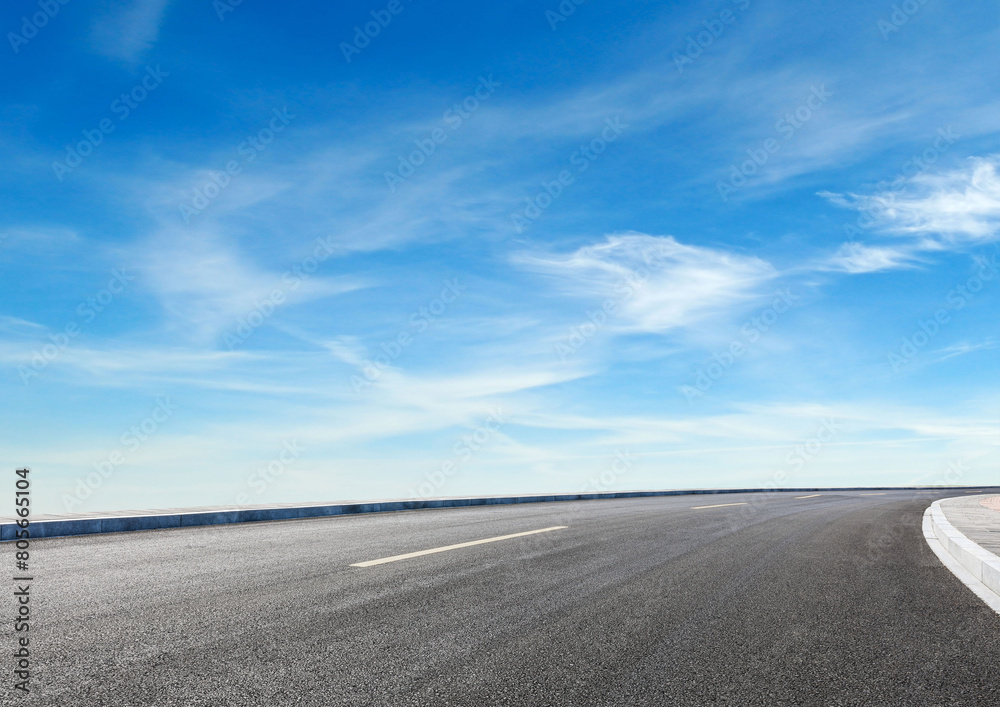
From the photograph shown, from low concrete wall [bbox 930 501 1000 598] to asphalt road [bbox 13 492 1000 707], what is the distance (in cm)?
29

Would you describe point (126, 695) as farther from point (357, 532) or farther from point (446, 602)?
point (357, 532)

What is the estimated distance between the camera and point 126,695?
3049 mm

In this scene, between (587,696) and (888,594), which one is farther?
(888,594)

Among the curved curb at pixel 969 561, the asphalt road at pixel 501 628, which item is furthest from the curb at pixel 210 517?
the curved curb at pixel 969 561

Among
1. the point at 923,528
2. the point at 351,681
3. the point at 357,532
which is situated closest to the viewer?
the point at 351,681

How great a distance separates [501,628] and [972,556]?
5977 mm

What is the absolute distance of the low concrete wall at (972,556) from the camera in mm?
6352

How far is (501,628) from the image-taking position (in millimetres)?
4254

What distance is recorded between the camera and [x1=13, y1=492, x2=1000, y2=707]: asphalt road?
10.6 ft

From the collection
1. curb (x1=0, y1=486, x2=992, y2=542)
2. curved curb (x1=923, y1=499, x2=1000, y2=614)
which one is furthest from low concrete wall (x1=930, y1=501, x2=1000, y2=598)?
curb (x1=0, y1=486, x2=992, y2=542)

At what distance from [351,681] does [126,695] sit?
0.97 m

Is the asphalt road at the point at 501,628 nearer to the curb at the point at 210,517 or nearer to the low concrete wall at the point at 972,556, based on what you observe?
the low concrete wall at the point at 972,556

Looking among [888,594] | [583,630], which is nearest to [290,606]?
[583,630]

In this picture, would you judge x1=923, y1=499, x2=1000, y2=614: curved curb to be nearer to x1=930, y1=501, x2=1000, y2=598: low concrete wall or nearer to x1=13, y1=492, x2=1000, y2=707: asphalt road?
x1=930, y1=501, x2=1000, y2=598: low concrete wall
